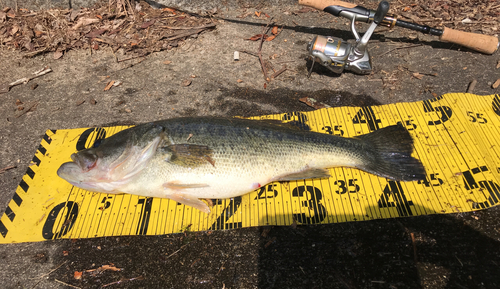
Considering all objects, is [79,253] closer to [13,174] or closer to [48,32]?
[13,174]

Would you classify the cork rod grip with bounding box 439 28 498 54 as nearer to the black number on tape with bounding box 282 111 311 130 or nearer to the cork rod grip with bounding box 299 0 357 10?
the cork rod grip with bounding box 299 0 357 10

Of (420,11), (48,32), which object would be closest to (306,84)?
(420,11)

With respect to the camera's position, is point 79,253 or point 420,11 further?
point 420,11

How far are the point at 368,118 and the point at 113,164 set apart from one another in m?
3.89

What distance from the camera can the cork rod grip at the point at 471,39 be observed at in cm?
475

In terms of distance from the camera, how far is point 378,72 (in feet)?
16.5

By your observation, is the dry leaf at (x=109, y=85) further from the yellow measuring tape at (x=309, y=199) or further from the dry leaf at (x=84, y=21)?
the dry leaf at (x=84, y=21)

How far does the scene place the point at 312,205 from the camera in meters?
3.42

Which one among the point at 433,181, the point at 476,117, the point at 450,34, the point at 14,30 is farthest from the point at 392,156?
the point at 14,30

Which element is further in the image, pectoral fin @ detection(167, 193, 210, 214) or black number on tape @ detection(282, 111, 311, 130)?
black number on tape @ detection(282, 111, 311, 130)

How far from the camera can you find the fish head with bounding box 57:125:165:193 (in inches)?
126

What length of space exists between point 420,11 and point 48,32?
8.81 metres

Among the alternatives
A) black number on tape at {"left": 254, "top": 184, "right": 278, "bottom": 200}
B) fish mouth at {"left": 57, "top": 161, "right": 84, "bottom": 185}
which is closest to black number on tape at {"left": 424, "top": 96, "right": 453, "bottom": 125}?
black number on tape at {"left": 254, "top": 184, "right": 278, "bottom": 200}

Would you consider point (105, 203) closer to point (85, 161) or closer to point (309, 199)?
point (85, 161)
